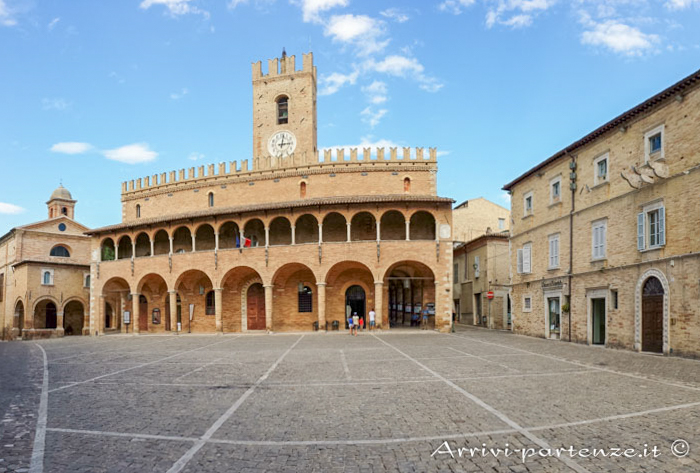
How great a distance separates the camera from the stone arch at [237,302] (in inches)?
1313

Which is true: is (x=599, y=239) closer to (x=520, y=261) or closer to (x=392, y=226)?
(x=520, y=261)

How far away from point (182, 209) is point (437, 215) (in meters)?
19.9

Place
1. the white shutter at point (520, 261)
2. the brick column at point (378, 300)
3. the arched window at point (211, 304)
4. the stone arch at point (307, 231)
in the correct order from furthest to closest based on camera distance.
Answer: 1. the arched window at point (211, 304)
2. the stone arch at point (307, 231)
3. the brick column at point (378, 300)
4. the white shutter at point (520, 261)

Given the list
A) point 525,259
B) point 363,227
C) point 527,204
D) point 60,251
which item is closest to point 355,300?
point 363,227

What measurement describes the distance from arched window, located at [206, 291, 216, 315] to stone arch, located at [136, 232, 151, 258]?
21.5 ft

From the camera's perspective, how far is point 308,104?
37094mm

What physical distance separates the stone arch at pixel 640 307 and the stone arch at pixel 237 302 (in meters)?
22.9

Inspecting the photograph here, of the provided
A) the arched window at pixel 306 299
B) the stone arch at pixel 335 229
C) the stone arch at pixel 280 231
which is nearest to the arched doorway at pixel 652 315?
the stone arch at pixel 335 229

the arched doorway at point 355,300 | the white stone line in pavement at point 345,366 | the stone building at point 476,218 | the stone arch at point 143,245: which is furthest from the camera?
the stone building at point 476,218

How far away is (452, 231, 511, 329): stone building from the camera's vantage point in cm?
3391

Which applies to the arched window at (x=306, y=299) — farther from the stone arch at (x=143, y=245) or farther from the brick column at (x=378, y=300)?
the stone arch at (x=143, y=245)

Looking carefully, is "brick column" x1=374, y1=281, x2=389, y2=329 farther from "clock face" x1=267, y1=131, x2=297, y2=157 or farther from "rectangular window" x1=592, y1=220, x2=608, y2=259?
"clock face" x1=267, y1=131, x2=297, y2=157

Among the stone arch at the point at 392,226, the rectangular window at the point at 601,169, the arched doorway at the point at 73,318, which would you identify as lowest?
the arched doorway at the point at 73,318

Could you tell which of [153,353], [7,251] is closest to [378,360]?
[153,353]
